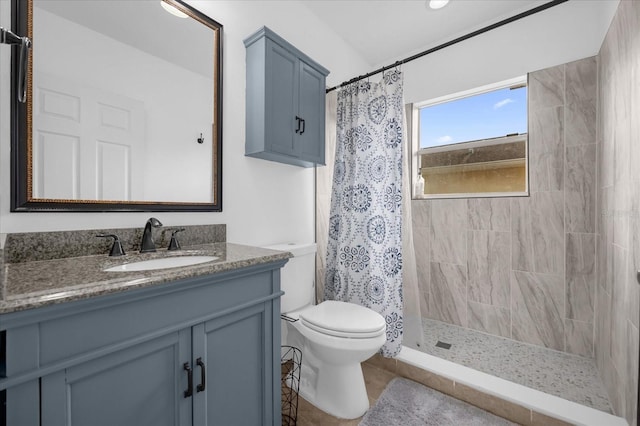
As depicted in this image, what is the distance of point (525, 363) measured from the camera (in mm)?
1853

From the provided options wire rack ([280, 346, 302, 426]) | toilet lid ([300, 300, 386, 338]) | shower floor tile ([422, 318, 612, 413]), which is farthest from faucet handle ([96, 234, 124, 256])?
shower floor tile ([422, 318, 612, 413])

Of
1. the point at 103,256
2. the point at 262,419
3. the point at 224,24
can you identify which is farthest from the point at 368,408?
the point at 224,24

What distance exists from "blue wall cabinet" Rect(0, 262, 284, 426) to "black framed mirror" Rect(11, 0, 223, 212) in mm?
609

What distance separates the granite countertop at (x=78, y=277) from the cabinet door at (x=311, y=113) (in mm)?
922

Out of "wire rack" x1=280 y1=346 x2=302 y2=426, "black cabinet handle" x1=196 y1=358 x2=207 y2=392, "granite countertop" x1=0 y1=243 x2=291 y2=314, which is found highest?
"granite countertop" x1=0 y1=243 x2=291 y2=314

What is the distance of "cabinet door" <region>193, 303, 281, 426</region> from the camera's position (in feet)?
2.96

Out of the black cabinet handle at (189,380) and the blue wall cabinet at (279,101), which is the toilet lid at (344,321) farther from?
the blue wall cabinet at (279,101)

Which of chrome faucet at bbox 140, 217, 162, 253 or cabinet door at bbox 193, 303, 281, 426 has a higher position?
chrome faucet at bbox 140, 217, 162, 253

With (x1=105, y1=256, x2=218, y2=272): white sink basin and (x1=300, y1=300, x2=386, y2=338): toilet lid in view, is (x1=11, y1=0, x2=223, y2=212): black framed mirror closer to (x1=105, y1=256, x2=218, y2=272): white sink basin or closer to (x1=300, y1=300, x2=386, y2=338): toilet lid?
(x1=105, y1=256, x2=218, y2=272): white sink basin

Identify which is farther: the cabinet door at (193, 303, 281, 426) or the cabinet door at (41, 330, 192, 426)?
the cabinet door at (193, 303, 281, 426)

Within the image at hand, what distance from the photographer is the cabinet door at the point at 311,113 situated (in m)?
1.79

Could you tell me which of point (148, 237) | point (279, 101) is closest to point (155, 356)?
point (148, 237)

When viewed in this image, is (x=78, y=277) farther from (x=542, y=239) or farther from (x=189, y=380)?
(x=542, y=239)

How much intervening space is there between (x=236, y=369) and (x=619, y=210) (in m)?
1.99
